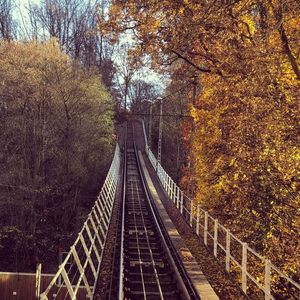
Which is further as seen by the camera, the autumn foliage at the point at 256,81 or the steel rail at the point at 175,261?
the autumn foliage at the point at 256,81

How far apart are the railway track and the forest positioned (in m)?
2.49

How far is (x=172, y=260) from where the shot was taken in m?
13.5

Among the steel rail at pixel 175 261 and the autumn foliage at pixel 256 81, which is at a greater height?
the autumn foliage at pixel 256 81

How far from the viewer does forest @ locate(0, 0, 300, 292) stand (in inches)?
449

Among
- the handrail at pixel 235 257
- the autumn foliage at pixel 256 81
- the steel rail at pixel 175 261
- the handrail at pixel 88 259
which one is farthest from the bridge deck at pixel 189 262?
the handrail at pixel 88 259

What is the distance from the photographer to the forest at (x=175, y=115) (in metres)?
11.4

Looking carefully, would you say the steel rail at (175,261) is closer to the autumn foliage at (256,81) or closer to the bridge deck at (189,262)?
the bridge deck at (189,262)

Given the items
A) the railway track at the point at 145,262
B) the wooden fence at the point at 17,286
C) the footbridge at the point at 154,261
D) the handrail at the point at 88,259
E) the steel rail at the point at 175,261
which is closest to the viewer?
the handrail at the point at 88,259

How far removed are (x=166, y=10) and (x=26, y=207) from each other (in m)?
19.0

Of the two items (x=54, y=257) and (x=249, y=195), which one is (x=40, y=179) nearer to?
(x=54, y=257)

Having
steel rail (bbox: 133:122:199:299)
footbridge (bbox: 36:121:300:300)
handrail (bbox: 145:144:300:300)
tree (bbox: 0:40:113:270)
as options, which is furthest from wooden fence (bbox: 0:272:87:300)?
handrail (bbox: 145:144:300:300)

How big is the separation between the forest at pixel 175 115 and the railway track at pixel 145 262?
2493 millimetres

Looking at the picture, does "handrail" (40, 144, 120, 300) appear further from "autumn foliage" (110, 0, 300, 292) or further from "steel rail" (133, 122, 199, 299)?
"autumn foliage" (110, 0, 300, 292)

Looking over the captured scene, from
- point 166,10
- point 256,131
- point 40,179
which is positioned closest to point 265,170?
point 256,131
